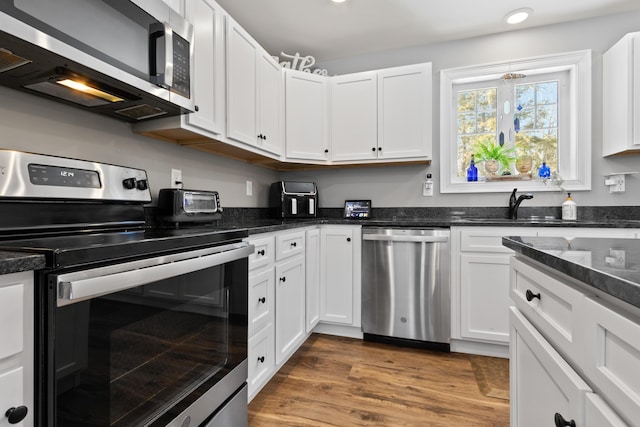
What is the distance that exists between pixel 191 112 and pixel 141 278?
3.08ft

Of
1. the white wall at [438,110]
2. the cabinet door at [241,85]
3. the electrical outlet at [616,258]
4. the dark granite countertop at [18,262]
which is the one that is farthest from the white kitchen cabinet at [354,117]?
the dark granite countertop at [18,262]

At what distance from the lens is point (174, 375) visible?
1040 millimetres

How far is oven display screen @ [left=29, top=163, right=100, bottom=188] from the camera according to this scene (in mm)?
Result: 1078

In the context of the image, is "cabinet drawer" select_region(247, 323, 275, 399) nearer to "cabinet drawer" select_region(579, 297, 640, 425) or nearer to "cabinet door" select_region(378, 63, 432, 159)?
"cabinet drawer" select_region(579, 297, 640, 425)

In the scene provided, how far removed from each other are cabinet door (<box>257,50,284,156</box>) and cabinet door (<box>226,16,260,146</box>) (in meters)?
0.07

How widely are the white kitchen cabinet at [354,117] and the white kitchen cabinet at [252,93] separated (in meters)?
0.55

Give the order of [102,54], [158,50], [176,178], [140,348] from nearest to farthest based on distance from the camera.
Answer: [140,348] < [102,54] < [158,50] < [176,178]

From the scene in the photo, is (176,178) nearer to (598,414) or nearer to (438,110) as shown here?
(598,414)

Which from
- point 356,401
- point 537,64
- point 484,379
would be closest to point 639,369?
point 356,401

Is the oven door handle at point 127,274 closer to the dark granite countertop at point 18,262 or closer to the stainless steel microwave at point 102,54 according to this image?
the dark granite countertop at point 18,262

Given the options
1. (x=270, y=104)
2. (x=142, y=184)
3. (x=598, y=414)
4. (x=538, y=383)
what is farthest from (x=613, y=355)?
(x=270, y=104)

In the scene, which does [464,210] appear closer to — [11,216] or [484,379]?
[484,379]

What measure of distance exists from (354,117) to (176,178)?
1605mm

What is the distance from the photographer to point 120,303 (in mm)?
844
